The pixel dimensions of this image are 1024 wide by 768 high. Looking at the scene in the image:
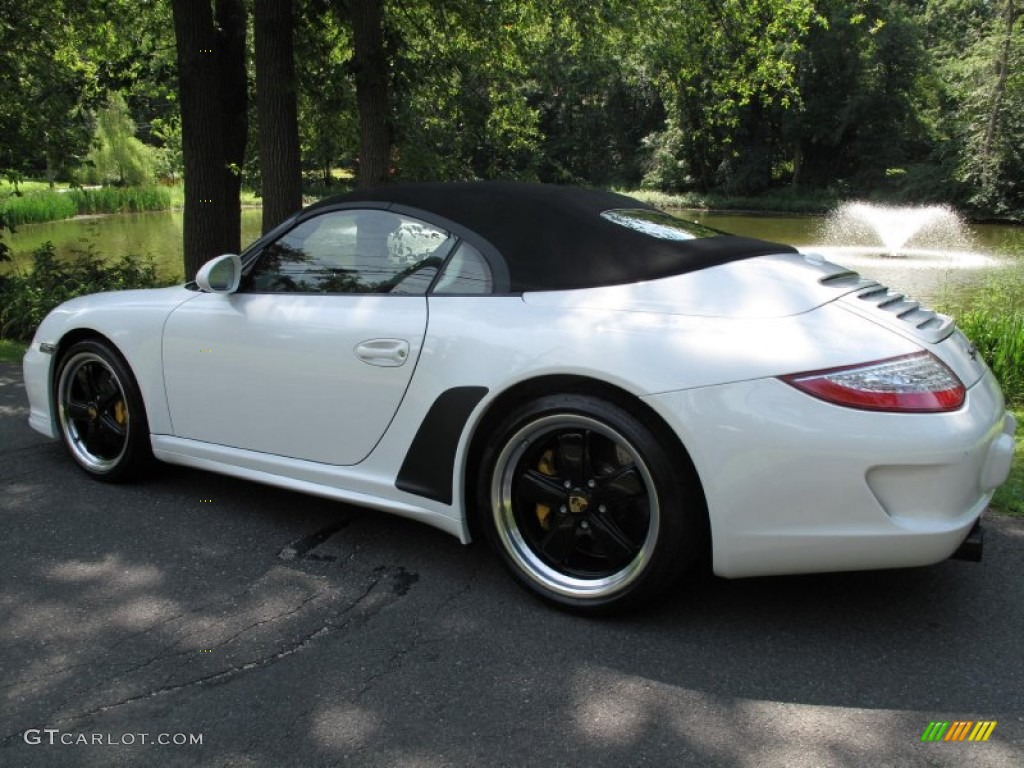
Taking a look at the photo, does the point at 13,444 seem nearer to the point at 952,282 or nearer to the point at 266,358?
the point at 266,358

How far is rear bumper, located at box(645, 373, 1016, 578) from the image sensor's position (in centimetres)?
240

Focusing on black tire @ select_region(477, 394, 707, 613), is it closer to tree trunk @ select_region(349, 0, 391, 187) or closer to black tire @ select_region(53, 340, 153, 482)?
black tire @ select_region(53, 340, 153, 482)

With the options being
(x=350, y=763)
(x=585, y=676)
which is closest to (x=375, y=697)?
(x=350, y=763)

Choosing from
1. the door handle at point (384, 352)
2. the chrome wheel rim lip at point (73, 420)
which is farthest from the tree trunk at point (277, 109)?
the door handle at point (384, 352)

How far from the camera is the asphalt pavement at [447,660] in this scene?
7.20ft

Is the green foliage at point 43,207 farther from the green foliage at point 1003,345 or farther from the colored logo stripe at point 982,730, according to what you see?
the colored logo stripe at point 982,730

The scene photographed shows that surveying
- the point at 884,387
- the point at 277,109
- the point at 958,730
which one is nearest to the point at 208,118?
the point at 277,109

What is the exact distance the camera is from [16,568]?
10.6 feet

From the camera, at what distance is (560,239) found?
10.1 feet

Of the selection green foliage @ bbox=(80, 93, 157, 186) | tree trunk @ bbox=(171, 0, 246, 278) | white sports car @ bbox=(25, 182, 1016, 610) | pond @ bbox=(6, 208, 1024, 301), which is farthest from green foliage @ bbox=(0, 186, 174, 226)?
white sports car @ bbox=(25, 182, 1016, 610)

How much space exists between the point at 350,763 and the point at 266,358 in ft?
5.83

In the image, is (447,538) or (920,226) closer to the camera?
(447,538)

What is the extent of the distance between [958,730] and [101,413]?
3.76m

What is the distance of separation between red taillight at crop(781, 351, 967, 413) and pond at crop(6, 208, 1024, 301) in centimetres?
496
